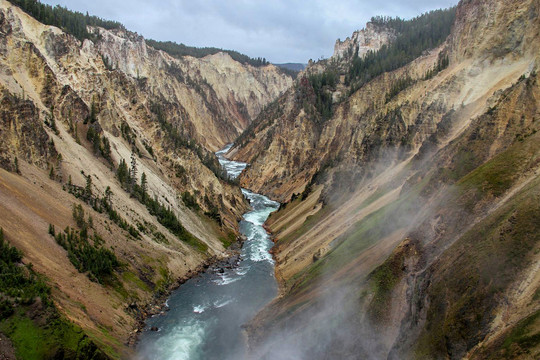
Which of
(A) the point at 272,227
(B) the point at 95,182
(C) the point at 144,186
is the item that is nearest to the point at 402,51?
(A) the point at 272,227

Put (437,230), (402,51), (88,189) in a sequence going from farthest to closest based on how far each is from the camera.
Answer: (402,51)
(88,189)
(437,230)

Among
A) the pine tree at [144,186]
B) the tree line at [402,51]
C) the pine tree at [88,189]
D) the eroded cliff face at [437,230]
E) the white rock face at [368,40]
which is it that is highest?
the white rock face at [368,40]

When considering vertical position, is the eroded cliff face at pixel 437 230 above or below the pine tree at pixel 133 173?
Answer: below

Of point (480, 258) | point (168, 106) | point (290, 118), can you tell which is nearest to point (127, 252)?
point (480, 258)

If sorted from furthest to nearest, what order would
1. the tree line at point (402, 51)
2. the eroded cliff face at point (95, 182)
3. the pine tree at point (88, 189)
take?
the tree line at point (402, 51) → the pine tree at point (88, 189) → the eroded cliff face at point (95, 182)

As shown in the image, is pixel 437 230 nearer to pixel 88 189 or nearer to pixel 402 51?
pixel 88 189

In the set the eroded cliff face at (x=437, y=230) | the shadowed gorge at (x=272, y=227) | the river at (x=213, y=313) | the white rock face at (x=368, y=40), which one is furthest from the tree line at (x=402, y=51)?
the river at (x=213, y=313)

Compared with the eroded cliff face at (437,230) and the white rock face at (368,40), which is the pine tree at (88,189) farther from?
the white rock face at (368,40)

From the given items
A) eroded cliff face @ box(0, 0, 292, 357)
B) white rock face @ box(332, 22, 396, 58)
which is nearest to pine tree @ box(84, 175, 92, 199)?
eroded cliff face @ box(0, 0, 292, 357)
